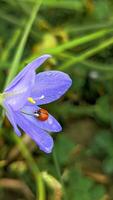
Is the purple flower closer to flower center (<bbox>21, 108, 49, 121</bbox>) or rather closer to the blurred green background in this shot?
flower center (<bbox>21, 108, 49, 121</bbox>)

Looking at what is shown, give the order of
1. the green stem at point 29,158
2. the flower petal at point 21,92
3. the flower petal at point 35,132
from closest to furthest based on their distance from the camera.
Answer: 1. the flower petal at point 21,92
2. the flower petal at point 35,132
3. the green stem at point 29,158

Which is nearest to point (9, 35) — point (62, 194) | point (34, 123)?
point (62, 194)

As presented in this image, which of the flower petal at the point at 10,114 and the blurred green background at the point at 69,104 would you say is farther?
the blurred green background at the point at 69,104

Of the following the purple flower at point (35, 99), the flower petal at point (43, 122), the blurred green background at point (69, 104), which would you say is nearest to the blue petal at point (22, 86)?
the purple flower at point (35, 99)

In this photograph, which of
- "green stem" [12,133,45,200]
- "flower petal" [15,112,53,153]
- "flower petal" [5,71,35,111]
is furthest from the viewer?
"green stem" [12,133,45,200]

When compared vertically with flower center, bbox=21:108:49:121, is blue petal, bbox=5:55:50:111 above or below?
above

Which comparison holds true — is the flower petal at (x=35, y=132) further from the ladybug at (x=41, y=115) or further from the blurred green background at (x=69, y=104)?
the blurred green background at (x=69, y=104)

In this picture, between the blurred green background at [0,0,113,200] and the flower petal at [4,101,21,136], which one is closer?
the flower petal at [4,101,21,136]

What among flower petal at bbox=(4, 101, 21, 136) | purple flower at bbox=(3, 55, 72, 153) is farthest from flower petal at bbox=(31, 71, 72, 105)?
flower petal at bbox=(4, 101, 21, 136)
